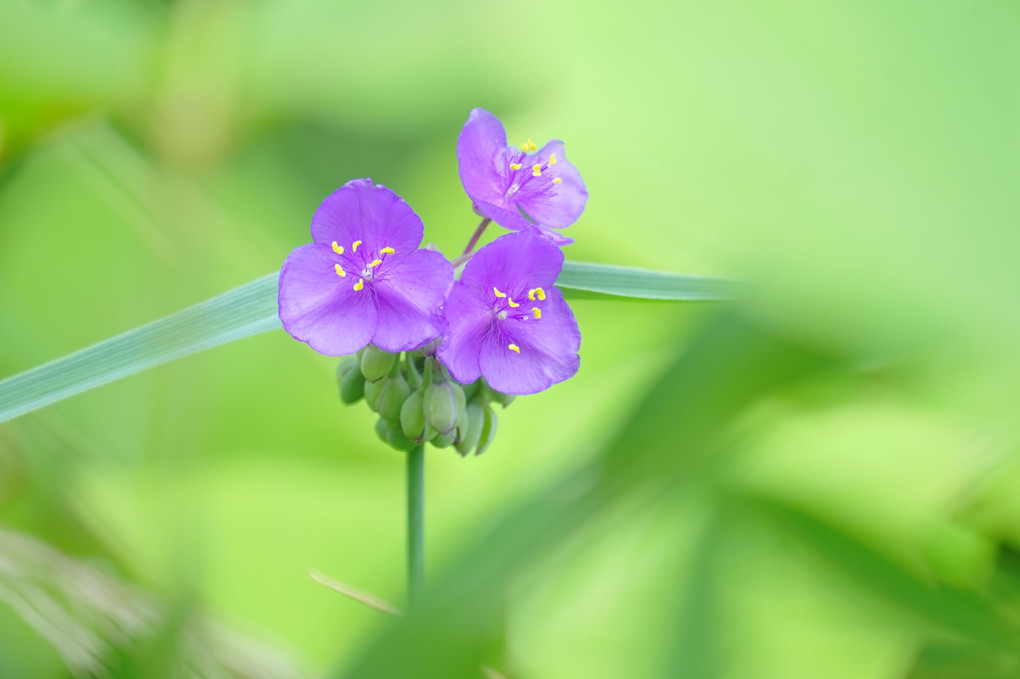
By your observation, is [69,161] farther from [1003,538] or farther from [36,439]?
[1003,538]

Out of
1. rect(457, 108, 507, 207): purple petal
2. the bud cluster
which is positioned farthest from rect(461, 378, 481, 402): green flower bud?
rect(457, 108, 507, 207): purple petal

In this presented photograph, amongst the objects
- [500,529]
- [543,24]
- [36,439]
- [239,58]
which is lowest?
[36,439]

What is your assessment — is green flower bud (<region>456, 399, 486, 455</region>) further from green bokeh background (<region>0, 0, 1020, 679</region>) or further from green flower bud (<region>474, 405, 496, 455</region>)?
green bokeh background (<region>0, 0, 1020, 679</region>)

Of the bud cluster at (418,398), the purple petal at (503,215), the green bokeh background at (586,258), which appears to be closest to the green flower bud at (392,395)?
the bud cluster at (418,398)

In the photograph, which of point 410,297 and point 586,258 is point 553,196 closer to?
point 410,297

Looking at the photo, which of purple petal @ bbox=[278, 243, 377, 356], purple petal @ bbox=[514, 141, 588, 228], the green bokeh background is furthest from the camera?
the green bokeh background

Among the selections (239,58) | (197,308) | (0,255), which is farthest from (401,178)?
(197,308)
